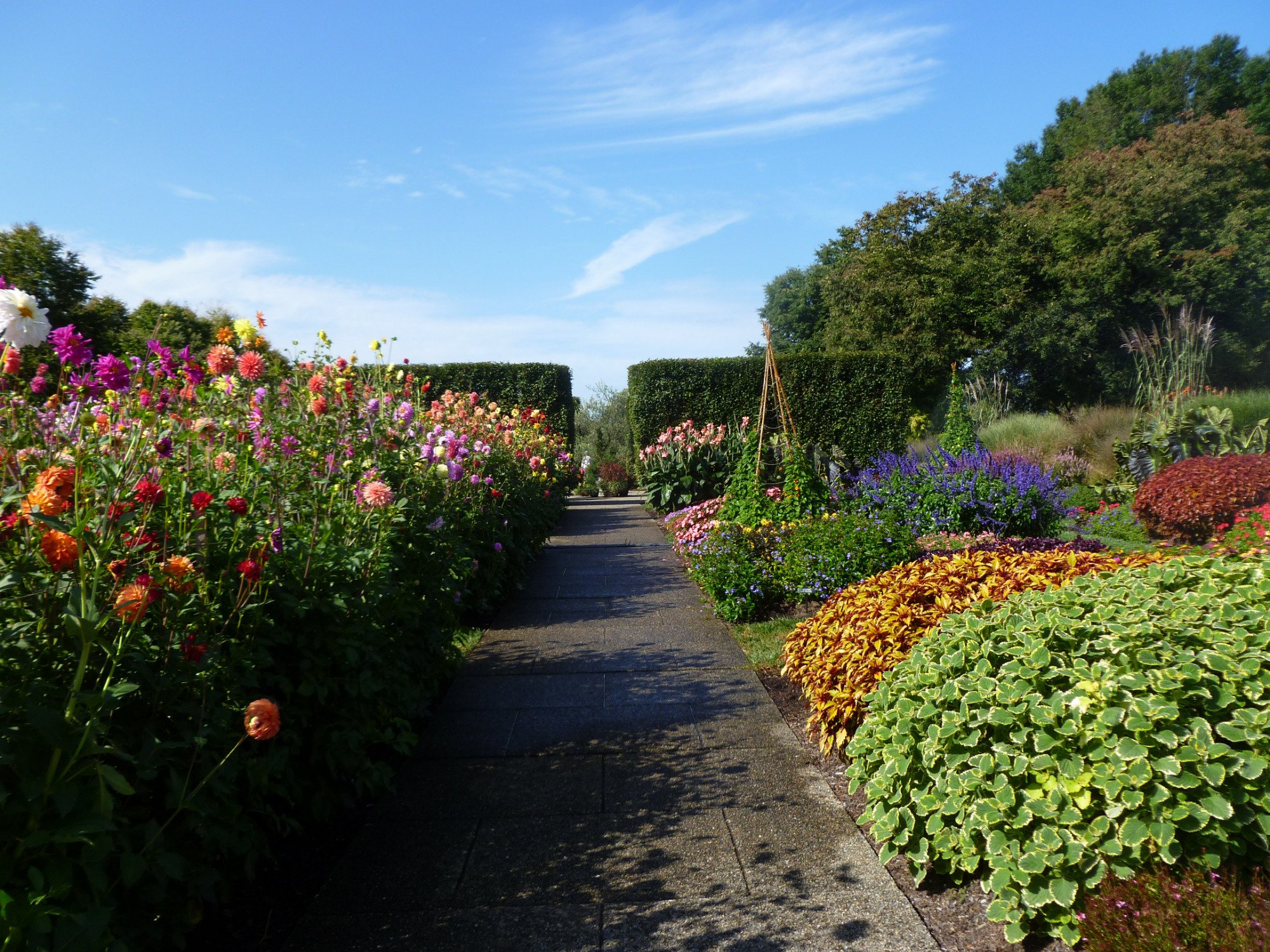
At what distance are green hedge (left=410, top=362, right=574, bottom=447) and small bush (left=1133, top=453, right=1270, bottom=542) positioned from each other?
10.9 meters

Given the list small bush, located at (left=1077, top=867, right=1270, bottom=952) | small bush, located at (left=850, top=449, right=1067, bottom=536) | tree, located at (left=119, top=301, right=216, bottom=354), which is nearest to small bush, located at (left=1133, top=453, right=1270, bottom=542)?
small bush, located at (left=850, top=449, right=1067, bottom=536)

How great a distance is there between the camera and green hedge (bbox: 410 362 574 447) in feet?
53.8

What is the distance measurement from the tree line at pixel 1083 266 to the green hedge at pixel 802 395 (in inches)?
309

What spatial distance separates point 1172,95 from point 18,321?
3817 centimetres

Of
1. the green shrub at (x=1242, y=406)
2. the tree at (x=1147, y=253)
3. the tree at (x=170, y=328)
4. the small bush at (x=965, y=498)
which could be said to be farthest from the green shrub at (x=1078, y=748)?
the tree at (x=1147, y=253)

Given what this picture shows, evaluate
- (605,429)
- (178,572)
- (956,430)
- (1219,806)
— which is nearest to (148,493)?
(178,572)

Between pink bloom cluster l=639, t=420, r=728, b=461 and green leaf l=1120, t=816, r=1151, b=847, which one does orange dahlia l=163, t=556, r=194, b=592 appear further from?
pink bloom cluster l=639, t=420, r=728, b=461

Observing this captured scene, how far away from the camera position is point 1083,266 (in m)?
24.8

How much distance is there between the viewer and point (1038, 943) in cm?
213

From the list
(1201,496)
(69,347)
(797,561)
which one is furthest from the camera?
(1201,496)

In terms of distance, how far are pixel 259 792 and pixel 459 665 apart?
261 centimetres

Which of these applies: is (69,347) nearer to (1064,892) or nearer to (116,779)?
(116,779)

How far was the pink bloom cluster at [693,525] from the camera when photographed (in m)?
7.72

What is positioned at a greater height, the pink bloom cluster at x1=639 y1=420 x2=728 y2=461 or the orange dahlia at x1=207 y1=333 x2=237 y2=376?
the orange dahlia at x1=207 y1=333 x2=237 y2=376
